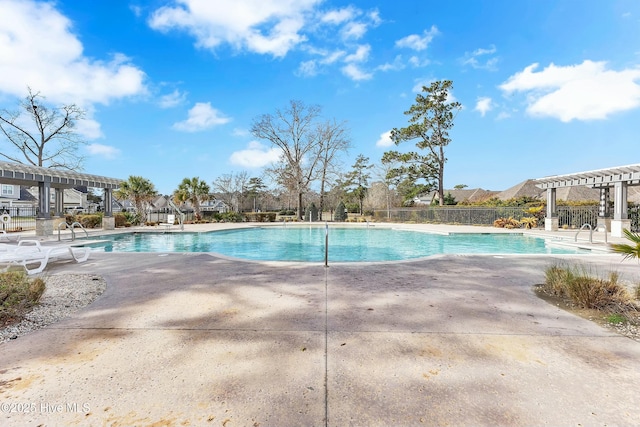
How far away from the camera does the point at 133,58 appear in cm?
1473

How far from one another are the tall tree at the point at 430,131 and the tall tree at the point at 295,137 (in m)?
8.37

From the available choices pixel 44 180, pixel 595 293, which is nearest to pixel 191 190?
pixel 44 180

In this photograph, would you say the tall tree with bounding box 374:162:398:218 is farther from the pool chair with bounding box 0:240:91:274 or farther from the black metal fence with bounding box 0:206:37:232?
the black metal fence with bounding box 0:206:37:232

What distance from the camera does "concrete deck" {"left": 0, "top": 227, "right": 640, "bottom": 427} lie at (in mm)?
1862

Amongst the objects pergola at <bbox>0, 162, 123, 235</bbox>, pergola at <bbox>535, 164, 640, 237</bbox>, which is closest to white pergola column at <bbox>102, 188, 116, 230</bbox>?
pergola at <bbox>0, 162, 123, 235</bbox>

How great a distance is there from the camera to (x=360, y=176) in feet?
139

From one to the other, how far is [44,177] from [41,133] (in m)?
16.8

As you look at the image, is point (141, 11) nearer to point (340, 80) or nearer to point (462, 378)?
point (340, 80)

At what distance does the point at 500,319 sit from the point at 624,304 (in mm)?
1757

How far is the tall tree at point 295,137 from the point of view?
29469mm

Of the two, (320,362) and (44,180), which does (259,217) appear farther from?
(320,362)

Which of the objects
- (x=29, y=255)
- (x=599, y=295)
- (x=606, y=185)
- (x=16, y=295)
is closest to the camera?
(x=16, y=295)

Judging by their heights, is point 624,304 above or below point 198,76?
below

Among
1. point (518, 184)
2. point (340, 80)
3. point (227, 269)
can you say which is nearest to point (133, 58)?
point (340, 80)
